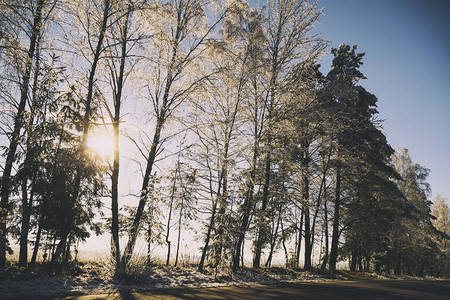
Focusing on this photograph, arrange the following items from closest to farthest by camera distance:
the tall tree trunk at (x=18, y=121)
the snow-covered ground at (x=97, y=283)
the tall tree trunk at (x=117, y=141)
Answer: the snow-covered ground at (x=97, y=283) < the tall tree trunk at (x=18, y=121) < the tall tree trunk at (x=117, y=141)

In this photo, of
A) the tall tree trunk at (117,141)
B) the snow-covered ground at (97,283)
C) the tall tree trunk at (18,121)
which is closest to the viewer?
the snow-covered ground at (97,283)

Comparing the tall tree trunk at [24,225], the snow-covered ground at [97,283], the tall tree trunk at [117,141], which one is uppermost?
the tall tree trunk at [117,141]

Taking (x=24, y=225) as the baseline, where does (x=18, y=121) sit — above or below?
above

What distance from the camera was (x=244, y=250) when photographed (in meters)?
14.3

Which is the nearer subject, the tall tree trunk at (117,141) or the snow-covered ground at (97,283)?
the snow-covered ground at (97,283)

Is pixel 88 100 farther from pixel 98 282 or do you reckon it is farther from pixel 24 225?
pixel 98 282

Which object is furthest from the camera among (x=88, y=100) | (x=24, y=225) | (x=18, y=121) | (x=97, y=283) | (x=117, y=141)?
(x=117, y=141)

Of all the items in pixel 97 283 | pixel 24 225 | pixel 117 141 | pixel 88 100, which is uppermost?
pixel 88 100

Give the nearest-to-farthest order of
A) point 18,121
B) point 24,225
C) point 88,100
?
1. point 24,225
2. point 88,100
3. point 18,121

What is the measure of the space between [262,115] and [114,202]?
702 centimetres

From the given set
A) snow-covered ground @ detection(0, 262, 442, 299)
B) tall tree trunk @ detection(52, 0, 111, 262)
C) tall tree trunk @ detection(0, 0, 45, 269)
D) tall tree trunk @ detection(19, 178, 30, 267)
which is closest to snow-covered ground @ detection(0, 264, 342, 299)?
snow-covered ground @ detection(0, 262, 442, 299)

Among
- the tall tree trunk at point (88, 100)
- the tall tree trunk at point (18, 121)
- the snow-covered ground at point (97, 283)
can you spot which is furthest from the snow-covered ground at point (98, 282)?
the tall tree trunk at point (18, 121)

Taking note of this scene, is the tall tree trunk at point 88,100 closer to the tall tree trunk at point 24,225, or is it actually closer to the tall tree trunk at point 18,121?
the tall tree trunk at point 24,225

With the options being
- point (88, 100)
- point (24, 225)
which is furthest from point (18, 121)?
point (24, 225)
